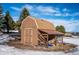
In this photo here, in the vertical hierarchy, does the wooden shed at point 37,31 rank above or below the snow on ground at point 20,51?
above

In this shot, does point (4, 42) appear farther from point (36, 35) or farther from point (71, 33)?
point (71, 33)

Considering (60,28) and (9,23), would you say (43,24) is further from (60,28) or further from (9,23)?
(9,23)

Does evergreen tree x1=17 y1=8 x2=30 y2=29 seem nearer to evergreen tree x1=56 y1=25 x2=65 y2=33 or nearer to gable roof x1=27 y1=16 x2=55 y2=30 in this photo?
gable roof x1=27 y1=16 x2=55 y2=30

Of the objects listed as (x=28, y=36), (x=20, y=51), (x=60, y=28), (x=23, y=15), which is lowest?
(x=20, y=51)

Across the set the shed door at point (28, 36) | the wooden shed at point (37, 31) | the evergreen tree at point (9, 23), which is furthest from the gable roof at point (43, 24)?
the evergreen tree at point (9, 23)

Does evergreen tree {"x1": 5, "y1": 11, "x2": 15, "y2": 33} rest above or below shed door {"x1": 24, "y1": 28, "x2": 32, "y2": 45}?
above

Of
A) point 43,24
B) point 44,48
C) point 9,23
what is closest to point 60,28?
point 43,24

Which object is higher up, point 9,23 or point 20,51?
point 9,23

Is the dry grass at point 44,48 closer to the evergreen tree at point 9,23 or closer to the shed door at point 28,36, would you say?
the shed door at point 28,36

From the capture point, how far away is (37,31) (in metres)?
3.29

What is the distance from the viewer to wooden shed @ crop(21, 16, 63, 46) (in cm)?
329

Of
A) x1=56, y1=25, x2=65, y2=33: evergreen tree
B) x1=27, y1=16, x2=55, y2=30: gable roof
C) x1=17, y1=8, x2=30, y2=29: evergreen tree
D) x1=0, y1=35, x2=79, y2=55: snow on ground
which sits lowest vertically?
x1=0, y1=35, x2=79, y2=55: snow on ground

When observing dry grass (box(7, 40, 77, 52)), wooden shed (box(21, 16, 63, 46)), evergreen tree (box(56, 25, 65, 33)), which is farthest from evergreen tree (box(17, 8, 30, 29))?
evergreen tree (box(56, 25, 65, 33))

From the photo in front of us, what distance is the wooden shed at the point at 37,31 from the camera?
10.8ft
